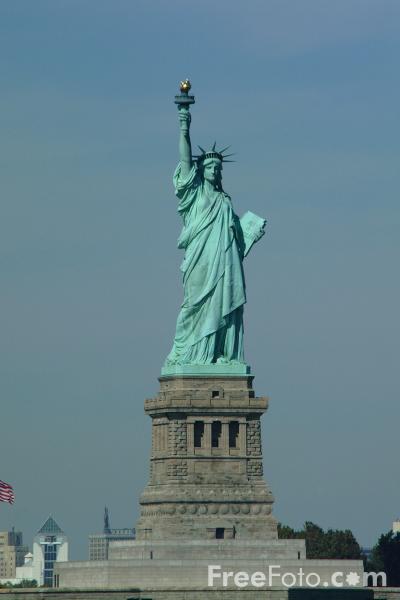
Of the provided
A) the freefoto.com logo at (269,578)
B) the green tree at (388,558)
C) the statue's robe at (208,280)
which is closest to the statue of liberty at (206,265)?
the statue's robe at (208,280)

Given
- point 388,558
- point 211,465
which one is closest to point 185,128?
point 211,465

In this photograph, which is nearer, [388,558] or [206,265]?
[206,265]

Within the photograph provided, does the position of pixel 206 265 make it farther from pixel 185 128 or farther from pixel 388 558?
pixel 388 558

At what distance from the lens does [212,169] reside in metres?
122

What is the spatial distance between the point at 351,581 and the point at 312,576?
6.27 feet

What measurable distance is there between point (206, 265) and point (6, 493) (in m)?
14.1

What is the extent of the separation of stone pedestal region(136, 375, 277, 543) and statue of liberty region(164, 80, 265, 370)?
1.49m

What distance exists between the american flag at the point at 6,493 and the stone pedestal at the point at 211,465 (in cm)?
687

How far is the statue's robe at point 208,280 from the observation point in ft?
398

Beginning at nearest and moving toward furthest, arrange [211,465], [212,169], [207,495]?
[207,495], [211,465], [212,169]

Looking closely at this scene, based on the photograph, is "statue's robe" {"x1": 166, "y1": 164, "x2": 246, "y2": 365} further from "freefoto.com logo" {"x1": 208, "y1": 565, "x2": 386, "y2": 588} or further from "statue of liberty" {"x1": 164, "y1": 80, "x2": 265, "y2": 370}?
"freefoto.com logo" {"x1": 208, "y1": 565, "x2": 386, "y2": 588}

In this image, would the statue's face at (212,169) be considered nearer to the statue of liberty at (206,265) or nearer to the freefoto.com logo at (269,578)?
the statue of liberty at (206,265)

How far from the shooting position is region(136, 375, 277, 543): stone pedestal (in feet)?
Answer: 395

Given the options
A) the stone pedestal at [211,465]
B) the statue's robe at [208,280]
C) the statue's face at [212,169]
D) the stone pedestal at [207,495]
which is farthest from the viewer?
the statue's face at [212,169]
